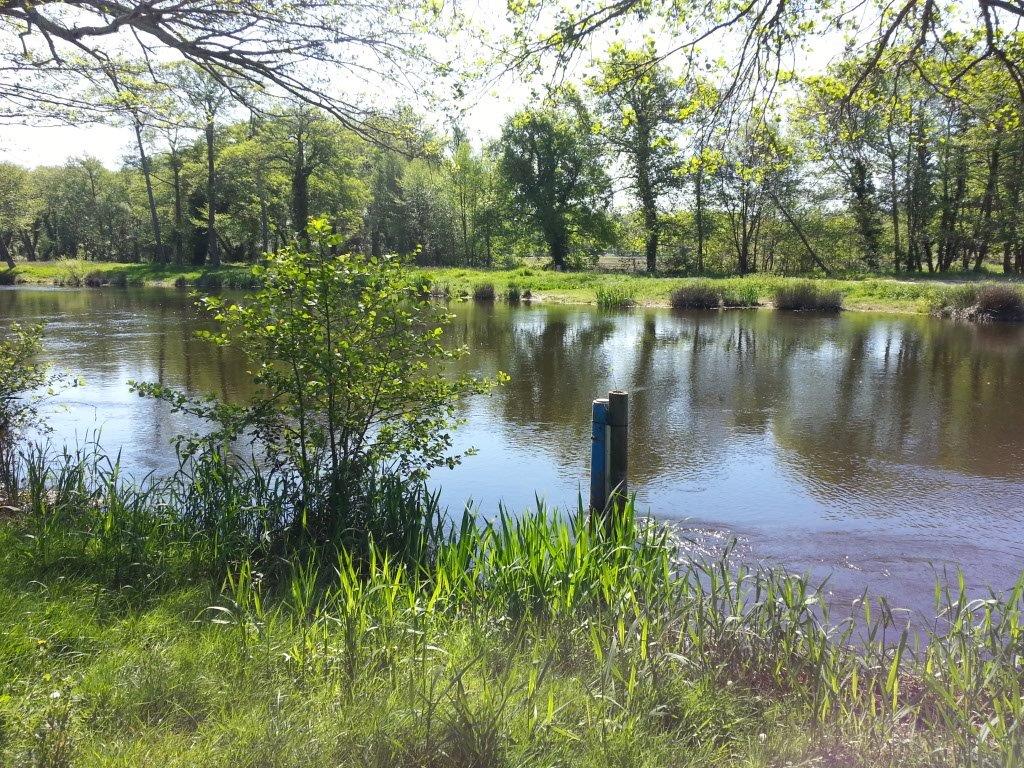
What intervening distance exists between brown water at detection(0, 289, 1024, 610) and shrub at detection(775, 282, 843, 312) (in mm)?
8590

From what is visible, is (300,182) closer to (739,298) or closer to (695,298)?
(695,298)

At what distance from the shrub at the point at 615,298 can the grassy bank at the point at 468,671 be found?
27.3m

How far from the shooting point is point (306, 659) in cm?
303

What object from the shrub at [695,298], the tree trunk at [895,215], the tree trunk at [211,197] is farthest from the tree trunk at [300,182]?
the tree trunk at [895,215]

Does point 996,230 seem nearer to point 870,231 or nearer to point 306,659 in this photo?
point 870,231

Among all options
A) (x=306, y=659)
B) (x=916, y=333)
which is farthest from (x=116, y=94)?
(x=916, y=333)

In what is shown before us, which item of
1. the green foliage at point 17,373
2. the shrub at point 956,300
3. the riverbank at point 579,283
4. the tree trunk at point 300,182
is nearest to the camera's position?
the green foliage at point 17,373

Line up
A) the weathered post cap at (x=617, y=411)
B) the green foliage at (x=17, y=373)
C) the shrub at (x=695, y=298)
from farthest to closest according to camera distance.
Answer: the shrub at (x=695, y=298) → the green foliage at (x=17, y=373) → the weathered post cap at (x=617, y=411)

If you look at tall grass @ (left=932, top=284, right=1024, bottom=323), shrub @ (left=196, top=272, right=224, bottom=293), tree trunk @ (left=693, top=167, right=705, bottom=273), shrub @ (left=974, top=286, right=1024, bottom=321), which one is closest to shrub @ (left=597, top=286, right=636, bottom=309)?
tall grass @ (left=932, top=284, right=1024, bottom=323)

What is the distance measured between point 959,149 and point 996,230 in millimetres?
4389

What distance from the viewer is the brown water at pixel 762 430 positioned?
6.25 meters

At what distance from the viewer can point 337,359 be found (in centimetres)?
489

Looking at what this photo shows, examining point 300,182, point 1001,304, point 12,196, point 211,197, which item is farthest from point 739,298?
point 12,196

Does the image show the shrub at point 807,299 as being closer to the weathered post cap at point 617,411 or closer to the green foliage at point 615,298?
the green foliage at point 615,298
